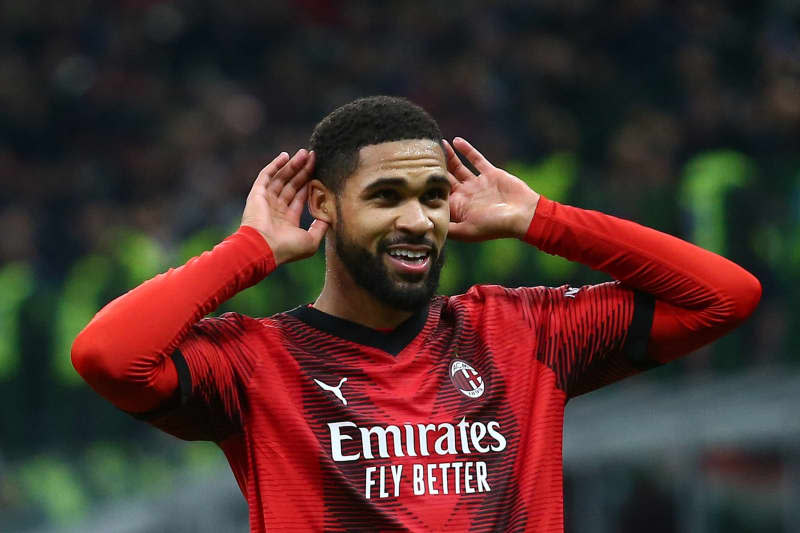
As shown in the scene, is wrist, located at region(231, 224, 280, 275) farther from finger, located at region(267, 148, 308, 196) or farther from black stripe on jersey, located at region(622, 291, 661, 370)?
black stripe on jersey, located at region(622, 291, 661, 370)

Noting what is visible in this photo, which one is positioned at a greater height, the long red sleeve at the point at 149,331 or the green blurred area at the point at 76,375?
the green blurred area at the point at 76,375

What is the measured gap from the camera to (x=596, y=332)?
3.05 metres

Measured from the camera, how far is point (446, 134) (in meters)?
8.62

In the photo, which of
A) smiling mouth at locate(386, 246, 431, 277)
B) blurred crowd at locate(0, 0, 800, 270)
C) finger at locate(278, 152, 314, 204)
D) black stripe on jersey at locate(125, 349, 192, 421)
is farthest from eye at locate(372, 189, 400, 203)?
blurred crowd at locate(0, 0, 800, 270)

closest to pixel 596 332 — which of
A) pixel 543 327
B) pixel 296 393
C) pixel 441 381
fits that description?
pixel 543 327

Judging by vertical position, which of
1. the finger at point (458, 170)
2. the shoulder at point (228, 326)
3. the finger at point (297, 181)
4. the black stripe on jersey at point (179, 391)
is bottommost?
the black stripe on jersey at point (179, 391)

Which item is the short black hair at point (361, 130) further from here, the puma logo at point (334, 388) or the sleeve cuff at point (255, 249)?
the puma logo at point (334, 388)

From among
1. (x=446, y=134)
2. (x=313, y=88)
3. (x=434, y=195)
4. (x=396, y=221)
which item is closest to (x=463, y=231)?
(x=434, y=195)

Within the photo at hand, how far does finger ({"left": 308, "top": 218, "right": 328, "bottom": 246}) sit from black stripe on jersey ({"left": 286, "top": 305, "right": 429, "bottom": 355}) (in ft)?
0.52

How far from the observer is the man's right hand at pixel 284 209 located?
2.98 metres

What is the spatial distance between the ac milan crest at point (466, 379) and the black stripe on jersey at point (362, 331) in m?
0.12

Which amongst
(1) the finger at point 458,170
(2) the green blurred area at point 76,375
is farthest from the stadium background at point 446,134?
(1) the finger at point 458,170

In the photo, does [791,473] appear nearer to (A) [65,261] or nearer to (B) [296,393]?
(B) [296,393]

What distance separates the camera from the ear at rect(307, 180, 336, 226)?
9.91 feet
